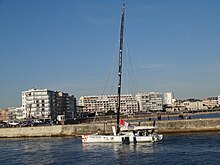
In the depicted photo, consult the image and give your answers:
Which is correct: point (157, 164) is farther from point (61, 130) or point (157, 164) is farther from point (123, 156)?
point (61, 130)

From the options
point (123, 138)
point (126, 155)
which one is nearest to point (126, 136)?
point (123, 138)

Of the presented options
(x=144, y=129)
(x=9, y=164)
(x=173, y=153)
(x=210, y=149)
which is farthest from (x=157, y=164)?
(x=144, y=129)

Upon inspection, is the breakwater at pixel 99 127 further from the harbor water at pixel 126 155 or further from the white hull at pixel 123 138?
the harbor water at pixel 126 155

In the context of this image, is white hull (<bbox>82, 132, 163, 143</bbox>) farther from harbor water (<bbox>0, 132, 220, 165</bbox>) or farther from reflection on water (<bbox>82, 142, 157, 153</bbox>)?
harbor water (<bbox>0, 132, 220, 165</bbox>)

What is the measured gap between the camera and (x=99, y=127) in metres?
85.1

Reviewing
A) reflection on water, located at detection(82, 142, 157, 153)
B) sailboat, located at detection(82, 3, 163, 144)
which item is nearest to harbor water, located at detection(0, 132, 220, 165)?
reflection on water, located at detection(82, 142, 157, 153)

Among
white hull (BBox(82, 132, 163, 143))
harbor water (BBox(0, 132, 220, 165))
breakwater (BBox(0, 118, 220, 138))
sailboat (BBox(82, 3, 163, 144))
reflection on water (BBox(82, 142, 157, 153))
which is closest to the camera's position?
harbor water (BBox(0, 132, 220, 165))

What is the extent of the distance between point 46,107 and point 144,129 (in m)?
134

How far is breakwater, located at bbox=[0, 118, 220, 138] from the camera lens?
7800cm

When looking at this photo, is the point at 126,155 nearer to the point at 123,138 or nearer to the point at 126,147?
the point at 126,147

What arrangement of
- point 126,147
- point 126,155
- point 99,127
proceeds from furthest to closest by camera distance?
point 99,127
point 126,147
point 126,155

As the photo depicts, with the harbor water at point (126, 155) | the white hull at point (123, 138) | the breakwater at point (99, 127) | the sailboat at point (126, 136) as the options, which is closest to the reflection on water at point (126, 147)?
the harbor water at point (126, 155)

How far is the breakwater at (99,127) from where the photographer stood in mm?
78000

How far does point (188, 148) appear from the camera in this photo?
53531 mm
